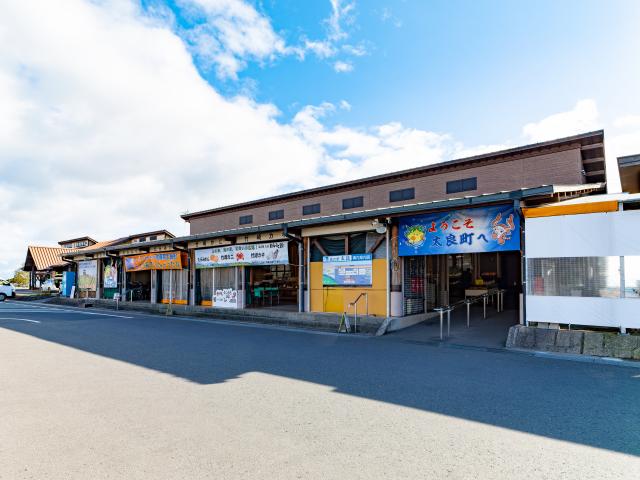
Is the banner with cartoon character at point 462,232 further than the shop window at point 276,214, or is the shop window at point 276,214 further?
the shop window at point 276,214

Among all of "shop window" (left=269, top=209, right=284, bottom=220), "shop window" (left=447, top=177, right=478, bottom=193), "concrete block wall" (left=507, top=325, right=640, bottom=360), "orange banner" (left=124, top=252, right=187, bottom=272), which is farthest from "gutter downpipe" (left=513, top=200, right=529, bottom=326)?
"shop window" (left=269, top=209, right=284, bottom=220)

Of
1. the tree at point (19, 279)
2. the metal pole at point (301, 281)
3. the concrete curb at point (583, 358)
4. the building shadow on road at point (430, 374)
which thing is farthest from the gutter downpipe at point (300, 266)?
the tree at point (19, 279)

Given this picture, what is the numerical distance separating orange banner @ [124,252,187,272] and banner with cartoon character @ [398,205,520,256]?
40.5 feet

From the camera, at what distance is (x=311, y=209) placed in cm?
2567

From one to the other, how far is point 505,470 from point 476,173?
17.3 metres

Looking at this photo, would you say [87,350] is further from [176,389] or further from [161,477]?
[161,477]

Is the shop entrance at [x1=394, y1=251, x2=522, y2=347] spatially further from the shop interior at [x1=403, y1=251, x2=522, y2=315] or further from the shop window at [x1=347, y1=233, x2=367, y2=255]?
the shop window at [x1=347, y1=233, x2=367, y2=255]

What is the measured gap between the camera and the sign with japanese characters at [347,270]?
Result: 13.3 m

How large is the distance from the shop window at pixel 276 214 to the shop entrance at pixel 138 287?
9218 millimetres

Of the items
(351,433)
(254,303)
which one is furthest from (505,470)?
(254,303)

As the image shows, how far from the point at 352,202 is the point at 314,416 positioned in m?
19.7

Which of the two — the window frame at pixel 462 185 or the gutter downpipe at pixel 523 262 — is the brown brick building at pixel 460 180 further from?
the gutter downpipe at pixel 523 262

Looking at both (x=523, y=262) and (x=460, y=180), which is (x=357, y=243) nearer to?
(x=523, y=262)

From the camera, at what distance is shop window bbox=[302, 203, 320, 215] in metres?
25.4
